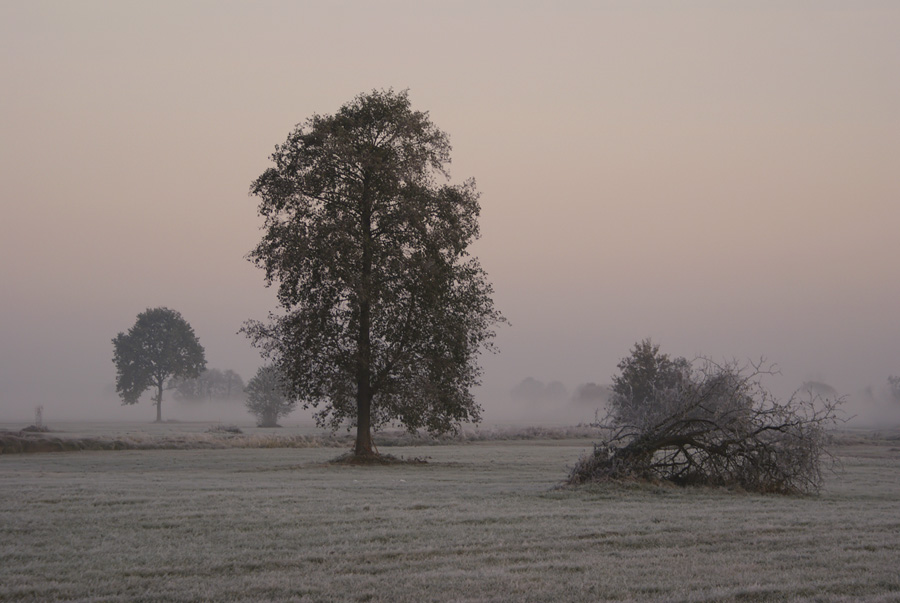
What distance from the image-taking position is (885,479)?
22.0 metres

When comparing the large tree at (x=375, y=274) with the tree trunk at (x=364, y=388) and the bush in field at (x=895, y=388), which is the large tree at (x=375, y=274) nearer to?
the tree trunk at (x=364, y=388)

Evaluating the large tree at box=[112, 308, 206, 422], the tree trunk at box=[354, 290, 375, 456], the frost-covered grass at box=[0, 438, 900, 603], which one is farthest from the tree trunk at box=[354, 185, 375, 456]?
the large tree at box=[112, 308, 206, 422]

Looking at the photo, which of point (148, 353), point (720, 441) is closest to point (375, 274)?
point (720, 441)

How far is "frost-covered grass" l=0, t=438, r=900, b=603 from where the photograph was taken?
7973 mm

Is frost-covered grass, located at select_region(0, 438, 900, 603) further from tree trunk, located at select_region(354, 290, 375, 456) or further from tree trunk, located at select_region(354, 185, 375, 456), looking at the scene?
tree trunk, located at select_region(354, 290, 375, 456)

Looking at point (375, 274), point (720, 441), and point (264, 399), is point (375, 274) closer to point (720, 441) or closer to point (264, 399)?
point (720, 441)

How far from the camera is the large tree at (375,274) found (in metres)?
27.9

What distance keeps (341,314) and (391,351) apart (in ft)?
7.20

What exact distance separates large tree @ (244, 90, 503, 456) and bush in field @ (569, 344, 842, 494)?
10.9 m

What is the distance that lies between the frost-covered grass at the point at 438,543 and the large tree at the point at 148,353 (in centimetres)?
9240

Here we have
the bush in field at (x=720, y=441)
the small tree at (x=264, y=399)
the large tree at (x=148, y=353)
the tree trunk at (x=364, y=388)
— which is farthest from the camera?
the large tree at (x=148, y=353)

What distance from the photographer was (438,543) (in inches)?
407

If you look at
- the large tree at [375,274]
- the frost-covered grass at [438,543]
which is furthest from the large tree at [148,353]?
the frost-covered grass at [438,543]

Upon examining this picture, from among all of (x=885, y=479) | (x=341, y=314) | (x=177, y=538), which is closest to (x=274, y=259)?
(x=341, y=314)
